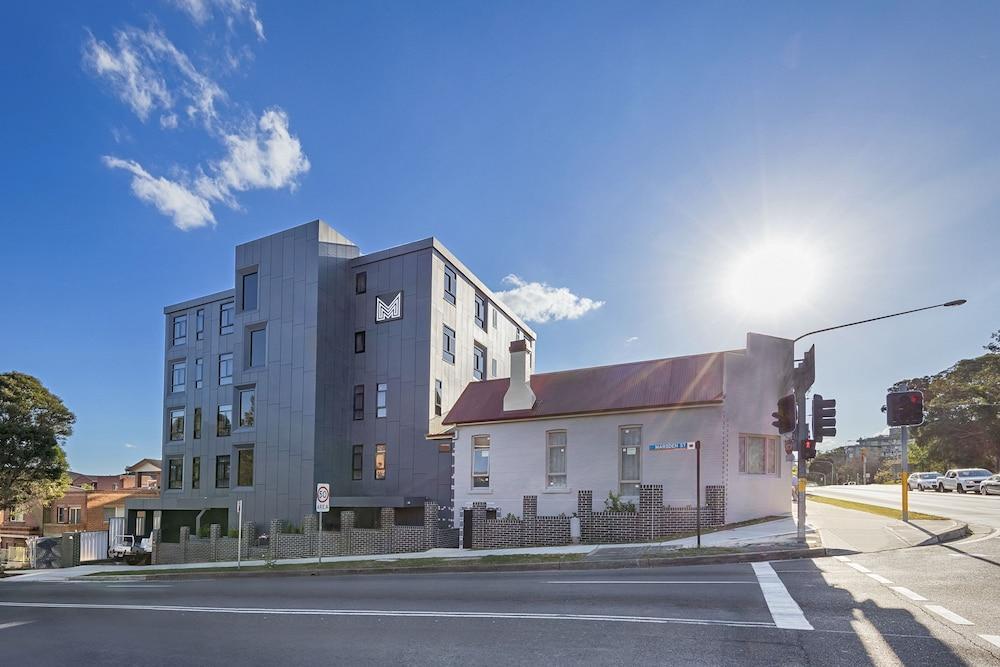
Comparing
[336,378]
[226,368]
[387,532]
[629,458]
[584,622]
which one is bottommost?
[387,532]

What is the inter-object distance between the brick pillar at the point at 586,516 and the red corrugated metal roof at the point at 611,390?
11.3ft

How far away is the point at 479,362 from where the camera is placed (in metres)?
38.2

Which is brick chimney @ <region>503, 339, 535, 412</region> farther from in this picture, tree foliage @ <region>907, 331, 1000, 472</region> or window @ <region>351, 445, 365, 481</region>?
tree foliage @ <region>907, 331, 1000, 472</region>

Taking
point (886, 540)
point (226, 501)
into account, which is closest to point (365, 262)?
point (226, 501)

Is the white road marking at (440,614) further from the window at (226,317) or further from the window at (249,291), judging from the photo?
the window at (226,317)

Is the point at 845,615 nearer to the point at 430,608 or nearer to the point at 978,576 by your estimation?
the point at 978,576

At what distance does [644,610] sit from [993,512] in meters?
21.1

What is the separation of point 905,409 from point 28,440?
44937mm

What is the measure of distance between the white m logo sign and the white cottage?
712 centimetres

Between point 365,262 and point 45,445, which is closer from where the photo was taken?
point 365,262

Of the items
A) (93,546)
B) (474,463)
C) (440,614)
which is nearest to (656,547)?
(440,614)

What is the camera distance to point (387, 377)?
3284 cm

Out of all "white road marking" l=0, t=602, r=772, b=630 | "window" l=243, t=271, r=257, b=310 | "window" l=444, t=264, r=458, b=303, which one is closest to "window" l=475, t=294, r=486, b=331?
"window" l=444, t=264, r=458, b=303

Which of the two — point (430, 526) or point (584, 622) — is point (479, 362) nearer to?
point (430, 526)
